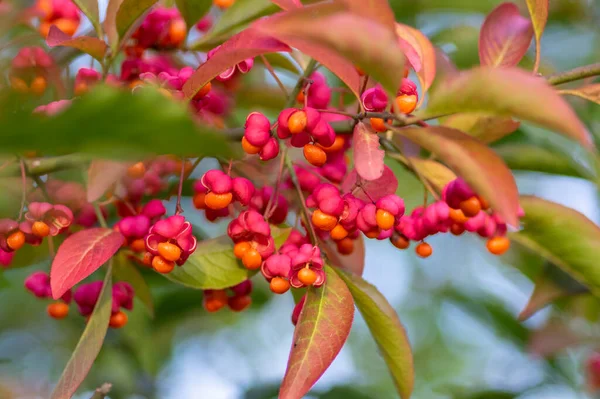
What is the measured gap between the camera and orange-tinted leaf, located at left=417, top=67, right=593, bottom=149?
2.26 ft

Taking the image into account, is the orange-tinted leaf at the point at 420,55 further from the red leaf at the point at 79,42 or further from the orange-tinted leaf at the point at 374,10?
the red leaf at the point at 79,42

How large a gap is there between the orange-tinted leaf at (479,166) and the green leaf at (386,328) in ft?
1.08

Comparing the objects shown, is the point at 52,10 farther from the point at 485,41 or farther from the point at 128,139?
the point at 128,139

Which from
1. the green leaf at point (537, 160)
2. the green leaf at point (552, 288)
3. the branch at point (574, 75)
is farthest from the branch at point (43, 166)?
the green leaf at point (552, 288)

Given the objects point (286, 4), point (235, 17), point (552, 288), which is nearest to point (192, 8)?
point (235, 17)

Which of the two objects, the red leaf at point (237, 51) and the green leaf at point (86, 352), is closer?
the red leaf at point (237, 51)

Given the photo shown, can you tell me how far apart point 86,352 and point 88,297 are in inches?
7.5

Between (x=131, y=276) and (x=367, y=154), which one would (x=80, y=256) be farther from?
(x=367, y=154)

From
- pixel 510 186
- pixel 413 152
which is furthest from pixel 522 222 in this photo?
pixel 510 186

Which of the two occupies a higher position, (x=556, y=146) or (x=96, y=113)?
(x=96, y=113)

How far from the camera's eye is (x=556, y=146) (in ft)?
5.53

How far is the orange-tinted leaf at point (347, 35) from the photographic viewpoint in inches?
28.8

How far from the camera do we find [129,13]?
46.4 inches

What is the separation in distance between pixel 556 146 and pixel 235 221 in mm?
912
